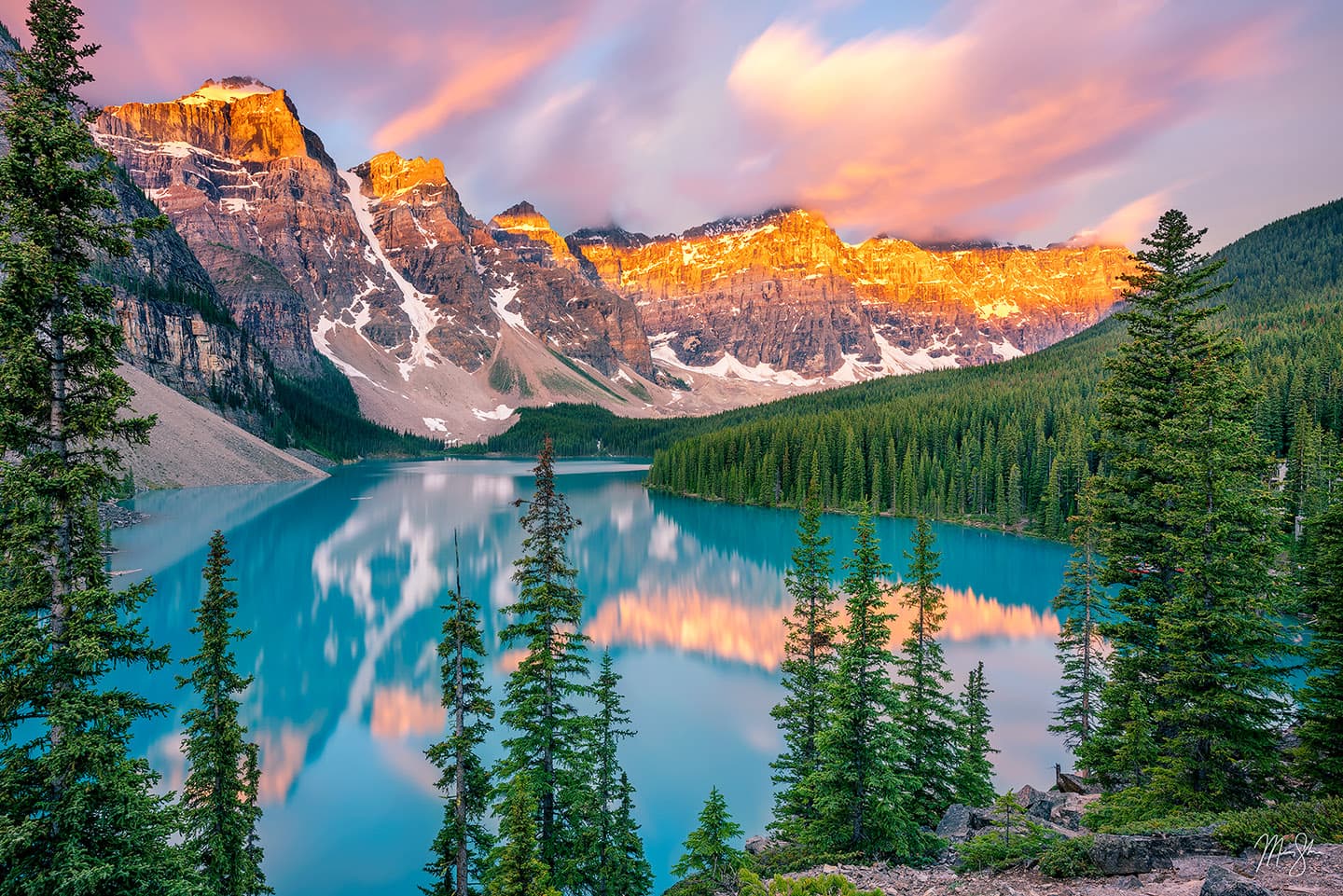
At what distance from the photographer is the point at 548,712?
52.6ft

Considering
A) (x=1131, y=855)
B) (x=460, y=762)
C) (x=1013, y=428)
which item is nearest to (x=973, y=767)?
(x=1131, y=855)

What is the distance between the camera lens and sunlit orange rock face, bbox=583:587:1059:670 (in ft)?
124

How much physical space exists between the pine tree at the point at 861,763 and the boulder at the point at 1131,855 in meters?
3.92

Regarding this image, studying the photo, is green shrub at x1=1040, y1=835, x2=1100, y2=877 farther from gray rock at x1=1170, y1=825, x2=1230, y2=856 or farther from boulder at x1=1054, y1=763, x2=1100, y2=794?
boulder at x1=1054, y1=763, x2=1100, y2=794

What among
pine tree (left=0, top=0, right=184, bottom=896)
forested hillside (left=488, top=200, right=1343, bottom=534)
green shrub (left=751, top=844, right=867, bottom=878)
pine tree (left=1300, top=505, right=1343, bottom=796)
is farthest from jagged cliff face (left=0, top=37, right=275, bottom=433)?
pine tree (left=1300, top=505, right=1343, bottom=796)

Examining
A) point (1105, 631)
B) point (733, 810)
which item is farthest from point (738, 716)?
point (1105, 631)

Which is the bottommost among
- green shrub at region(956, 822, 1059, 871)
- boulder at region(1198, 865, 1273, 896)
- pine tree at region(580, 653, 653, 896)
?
pine tree at region(580, 653, 653, 896)

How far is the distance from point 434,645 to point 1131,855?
119 feet

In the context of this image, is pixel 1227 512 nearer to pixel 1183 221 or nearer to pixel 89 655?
pixel 1183 221

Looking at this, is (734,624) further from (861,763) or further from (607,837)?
(861,763)

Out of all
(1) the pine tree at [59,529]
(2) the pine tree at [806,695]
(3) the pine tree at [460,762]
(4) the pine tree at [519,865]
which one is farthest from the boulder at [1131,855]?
(1) the pine tree at [59,529]

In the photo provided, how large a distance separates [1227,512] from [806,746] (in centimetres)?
1198

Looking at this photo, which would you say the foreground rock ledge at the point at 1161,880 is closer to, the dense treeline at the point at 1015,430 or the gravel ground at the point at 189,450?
the dense treeline at the point at 1015,430

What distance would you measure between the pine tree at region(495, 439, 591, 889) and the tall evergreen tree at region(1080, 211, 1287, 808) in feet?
39.7
